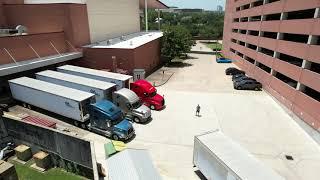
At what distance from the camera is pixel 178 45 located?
49031 mm

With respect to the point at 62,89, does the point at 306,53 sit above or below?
above

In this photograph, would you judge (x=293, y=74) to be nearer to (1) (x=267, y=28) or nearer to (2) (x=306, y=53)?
(2) (x=306, y=53)

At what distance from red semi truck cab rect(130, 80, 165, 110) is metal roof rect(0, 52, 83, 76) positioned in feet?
38.4

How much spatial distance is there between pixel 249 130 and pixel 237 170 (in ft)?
36.5

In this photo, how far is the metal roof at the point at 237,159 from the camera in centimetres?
1198

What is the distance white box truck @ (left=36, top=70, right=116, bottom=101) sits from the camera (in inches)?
929

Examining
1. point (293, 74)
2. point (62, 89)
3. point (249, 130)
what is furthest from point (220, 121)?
point (62, 89)

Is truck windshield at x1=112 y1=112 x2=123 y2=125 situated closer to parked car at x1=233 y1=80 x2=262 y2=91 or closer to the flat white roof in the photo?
the flat white roof

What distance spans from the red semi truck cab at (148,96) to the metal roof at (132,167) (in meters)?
12.2

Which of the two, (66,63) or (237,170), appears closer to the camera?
(237,170)

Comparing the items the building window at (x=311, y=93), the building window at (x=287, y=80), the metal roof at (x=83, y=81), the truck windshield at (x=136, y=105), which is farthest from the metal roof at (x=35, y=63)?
the building window at (x=311, y=93)

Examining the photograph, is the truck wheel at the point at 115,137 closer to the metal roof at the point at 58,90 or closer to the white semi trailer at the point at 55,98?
the white semi trailer at the point at 55,98

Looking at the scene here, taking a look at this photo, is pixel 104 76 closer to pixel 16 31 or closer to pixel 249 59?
pixel 16 31

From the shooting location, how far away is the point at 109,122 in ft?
66.0
